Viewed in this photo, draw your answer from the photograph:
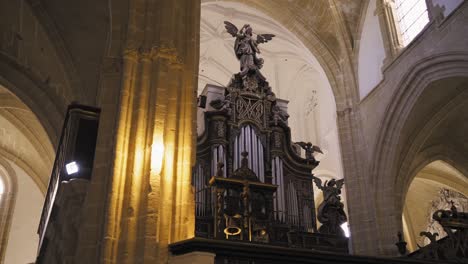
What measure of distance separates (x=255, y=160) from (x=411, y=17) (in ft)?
17.0

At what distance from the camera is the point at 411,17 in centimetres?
1363

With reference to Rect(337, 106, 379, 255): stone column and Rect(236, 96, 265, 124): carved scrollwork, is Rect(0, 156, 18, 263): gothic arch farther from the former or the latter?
Rect(337, 106, 379, 255): stone column

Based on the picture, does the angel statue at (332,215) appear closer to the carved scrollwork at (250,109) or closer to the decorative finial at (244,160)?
the decorative finial at (244,160)

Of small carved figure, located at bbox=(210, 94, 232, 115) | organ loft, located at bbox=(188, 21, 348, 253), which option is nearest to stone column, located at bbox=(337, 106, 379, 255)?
organ loft, located at bbox=(188, 21, 348, 253)

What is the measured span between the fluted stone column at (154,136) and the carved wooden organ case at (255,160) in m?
3.92

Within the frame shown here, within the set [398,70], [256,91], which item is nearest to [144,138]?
[256,91]

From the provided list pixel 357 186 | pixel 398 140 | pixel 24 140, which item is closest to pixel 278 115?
pixel 357 186

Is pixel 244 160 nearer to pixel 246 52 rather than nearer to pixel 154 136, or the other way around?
pixel 246 52

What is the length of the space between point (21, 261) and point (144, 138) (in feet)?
35.6

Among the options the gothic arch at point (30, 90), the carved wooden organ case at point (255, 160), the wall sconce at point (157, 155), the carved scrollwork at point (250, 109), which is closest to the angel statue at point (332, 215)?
the carved wooden organ case at point (255, 160)

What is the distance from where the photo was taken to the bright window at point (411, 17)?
520 inches

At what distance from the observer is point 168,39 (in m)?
7.37

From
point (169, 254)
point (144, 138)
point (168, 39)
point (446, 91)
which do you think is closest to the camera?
point (169, 254)

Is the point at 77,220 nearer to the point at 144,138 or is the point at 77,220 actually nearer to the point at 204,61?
the point at 144,138
